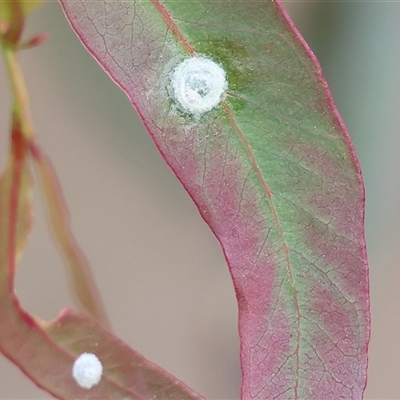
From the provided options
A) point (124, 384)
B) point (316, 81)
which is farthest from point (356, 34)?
point (124, 384)

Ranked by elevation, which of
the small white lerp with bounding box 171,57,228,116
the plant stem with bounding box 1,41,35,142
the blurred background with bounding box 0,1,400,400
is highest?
the plant stem with bounding box 1,41,35,142

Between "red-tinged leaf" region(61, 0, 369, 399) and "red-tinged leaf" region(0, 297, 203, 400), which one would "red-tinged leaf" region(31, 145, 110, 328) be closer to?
"red-tinged leaf" region(0, 297, 203, 400)

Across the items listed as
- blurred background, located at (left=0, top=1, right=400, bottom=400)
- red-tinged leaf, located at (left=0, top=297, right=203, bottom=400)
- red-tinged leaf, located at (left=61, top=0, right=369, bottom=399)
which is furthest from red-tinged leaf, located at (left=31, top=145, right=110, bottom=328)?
red-tinged leaf, located at (left=61, top=0, right=369, bottom=399)

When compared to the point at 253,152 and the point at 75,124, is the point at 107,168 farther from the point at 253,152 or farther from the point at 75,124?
the point at 253,152

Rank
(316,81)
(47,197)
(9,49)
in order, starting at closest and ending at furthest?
(316,81)
(9,49)
(47,197)

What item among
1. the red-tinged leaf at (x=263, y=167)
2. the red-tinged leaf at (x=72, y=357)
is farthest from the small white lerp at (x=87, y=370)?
the red-tinged leaf at (x=263, y=167)
